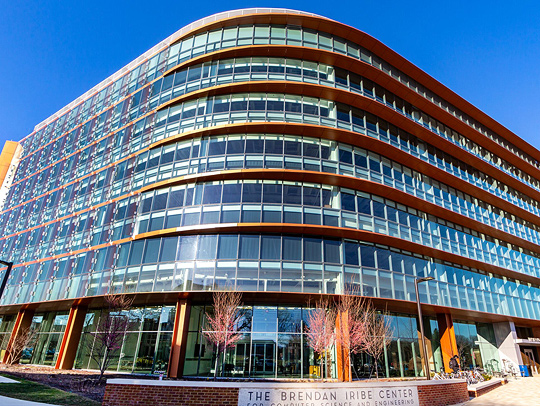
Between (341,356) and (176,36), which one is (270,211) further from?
(176,36)

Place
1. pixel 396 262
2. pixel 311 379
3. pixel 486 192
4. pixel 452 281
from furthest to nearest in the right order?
pixel 486 192 < pixel 452 281 < pixel 396 262 < pixel 311 379

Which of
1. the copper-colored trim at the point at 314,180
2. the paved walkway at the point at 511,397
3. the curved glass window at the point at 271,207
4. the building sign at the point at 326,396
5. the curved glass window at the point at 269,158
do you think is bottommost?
the paved walkway at the point at 511,397

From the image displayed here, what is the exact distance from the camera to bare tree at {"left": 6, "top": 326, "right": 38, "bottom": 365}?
1091 inches

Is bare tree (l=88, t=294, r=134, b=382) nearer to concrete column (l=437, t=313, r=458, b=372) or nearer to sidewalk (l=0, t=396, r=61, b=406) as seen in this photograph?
sidewalk (l=0, t=396, r=61, b=406)

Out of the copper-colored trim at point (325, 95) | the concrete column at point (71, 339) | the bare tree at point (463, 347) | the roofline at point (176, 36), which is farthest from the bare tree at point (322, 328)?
the roofline at point (176, 36)

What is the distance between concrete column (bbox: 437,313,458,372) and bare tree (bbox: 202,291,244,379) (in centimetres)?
1615

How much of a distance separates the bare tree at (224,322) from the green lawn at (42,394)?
6.93 m

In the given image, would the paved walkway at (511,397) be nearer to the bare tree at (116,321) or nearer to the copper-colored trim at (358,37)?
the bare tree at (116,321)

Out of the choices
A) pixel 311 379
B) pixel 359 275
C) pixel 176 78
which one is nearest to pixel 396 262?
pixel 359 275

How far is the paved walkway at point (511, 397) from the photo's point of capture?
14555 millimetres

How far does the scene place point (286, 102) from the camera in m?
23.9

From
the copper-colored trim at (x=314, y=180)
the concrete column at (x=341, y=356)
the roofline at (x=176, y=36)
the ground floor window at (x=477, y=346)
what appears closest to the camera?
the concrete column at (x=341, y=356)

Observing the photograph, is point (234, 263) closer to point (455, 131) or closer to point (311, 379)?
point (311, 379)

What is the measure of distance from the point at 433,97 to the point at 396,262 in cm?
1742
